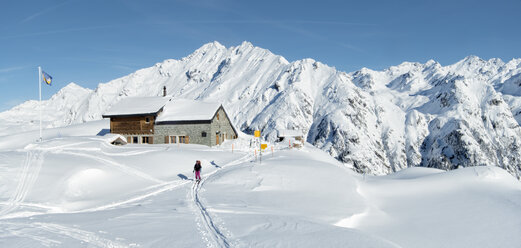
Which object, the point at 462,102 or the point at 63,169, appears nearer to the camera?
the point at 63,169

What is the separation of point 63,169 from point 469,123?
16212 cm

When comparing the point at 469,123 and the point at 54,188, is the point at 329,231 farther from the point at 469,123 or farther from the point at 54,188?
the point at 469,123

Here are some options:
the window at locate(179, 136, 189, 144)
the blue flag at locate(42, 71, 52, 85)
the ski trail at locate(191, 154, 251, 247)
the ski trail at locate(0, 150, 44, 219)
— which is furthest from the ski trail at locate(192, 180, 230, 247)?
the window at locate(179, 136, 189, 144)

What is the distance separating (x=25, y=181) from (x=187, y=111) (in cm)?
2840

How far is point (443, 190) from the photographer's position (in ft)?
45.3

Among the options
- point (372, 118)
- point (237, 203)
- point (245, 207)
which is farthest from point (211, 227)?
point (372, 118)

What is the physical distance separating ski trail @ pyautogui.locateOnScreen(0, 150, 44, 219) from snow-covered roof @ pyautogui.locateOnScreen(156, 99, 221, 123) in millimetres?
21511

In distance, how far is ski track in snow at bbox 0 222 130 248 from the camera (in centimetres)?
736

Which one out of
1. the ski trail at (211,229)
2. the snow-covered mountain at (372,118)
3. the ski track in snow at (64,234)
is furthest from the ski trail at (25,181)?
the snow-covered mountain at (372,118)

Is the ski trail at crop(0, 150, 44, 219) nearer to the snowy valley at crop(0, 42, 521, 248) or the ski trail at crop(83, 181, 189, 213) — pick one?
the snowy valley at crop(0, 42, 521, 248)

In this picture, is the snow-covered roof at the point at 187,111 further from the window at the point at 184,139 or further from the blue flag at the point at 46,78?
the blue flag at the point at 46,78

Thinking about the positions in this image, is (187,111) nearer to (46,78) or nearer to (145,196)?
(46,78)

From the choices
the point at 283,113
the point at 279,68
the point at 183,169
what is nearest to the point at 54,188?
the point at 183,169

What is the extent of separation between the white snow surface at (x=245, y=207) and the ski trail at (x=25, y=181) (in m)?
0.05
